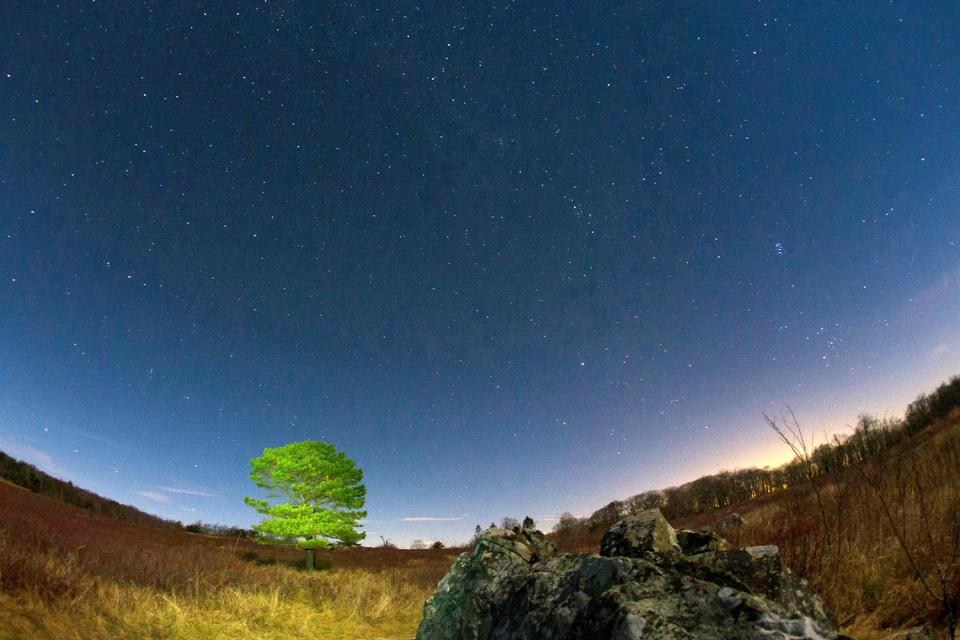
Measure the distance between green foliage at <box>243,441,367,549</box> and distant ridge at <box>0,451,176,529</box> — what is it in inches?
689

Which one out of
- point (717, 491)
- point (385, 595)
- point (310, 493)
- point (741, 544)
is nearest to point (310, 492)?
point (310, 493)

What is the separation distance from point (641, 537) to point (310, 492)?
2140cm

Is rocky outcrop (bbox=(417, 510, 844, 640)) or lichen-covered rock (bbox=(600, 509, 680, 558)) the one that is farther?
lichen-covered rock (bbox=(600, 509, 680, 558))

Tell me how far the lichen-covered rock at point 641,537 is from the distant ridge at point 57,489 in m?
38.3

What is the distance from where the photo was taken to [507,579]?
Result: 379cm

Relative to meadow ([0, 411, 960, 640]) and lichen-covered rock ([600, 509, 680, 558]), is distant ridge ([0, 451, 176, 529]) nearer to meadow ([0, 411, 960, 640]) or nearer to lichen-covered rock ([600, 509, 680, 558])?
meadow ([0, 411, 960, 640])

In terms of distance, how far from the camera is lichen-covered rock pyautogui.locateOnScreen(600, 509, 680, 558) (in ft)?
11.3

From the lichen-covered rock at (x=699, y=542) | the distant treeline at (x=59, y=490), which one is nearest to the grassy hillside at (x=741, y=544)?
the lichen-covered rock at (x=699, y=542)

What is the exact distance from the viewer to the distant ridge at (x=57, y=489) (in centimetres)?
2977

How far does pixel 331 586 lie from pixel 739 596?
38.4ft

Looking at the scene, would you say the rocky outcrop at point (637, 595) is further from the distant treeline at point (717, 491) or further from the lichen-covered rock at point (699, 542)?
the distant treeline at point (717, 491)

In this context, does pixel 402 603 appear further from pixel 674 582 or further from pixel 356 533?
pixel 356 533

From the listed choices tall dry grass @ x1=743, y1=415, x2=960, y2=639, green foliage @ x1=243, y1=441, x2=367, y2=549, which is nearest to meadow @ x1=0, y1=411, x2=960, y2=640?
tall dry grass @ x1=743, y1=415, x2=960, y2=639

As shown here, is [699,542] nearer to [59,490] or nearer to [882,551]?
[882,551]
